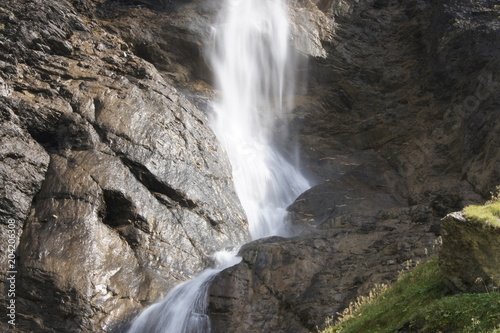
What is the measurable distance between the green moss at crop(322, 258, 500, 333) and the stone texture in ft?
1.03

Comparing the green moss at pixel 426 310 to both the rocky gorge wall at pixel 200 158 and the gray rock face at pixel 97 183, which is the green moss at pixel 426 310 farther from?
the gray rock face at pixel 97 183

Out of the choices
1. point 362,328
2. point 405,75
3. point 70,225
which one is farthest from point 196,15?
point 362,328

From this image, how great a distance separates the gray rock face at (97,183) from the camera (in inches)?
466

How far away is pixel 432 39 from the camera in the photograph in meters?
23.7

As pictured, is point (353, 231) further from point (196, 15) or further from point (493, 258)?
point (196, 15)

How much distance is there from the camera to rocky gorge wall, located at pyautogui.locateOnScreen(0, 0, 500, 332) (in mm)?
11711

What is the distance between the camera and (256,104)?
24797mm

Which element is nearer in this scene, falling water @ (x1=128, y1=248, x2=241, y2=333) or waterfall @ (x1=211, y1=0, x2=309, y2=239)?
falling water @ (x1=128, y1=248, x2=241, y2=333)

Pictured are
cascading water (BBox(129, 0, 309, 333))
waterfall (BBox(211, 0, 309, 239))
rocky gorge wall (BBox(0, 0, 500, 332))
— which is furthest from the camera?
waterfall (BBox(211, 0, 309, 239))

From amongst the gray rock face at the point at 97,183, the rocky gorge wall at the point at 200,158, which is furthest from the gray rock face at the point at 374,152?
the gray rock face at the point at 97,183

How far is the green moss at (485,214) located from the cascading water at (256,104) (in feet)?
27.3

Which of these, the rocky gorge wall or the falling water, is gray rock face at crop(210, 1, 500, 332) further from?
the falling water

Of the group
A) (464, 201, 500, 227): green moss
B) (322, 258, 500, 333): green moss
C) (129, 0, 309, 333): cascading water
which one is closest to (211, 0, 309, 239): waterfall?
(129, 0, 309, 333): cascading water

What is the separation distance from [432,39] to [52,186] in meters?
19.3
